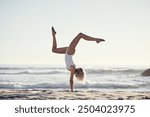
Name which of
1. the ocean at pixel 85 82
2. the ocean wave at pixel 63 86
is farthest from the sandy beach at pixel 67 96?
the ocean wave at pixel 63 86

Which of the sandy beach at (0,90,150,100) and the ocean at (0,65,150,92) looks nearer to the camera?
the sandy beach at (0,90,150,100)

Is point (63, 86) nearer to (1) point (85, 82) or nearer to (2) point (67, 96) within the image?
(1) point (85, 82)

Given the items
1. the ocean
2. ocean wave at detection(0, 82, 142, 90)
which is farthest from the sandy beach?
ocean wave at detection(0, 82, 142, 90)

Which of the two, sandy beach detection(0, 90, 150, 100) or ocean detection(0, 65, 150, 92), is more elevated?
sandy beach detection(0, 90, 150, 100)

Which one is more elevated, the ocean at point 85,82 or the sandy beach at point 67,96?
the sandy beach at point 67,96

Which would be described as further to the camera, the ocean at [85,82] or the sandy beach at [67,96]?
the ocean at [85,82]

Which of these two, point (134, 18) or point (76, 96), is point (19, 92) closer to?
point (76, 96)

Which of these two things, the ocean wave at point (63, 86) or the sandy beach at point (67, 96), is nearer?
the sandy beach at point (67, 96)

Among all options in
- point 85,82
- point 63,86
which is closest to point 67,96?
point 63,86

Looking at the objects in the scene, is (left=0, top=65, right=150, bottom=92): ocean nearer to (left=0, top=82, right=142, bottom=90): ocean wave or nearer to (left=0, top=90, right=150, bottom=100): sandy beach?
(left=0, top=82, right=142, bottom=90): ocean wave

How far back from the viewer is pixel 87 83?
700cm

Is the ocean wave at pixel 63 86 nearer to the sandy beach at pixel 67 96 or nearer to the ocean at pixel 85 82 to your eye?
the ocean at pixel 85 82

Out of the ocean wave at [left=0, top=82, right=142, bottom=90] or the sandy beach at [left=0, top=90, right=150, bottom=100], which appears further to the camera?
Answer: the ocean wave at [left=0, top=82, right=142, bottom=90]

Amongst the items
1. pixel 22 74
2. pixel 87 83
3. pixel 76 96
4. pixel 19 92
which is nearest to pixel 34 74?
pixel 22 74
